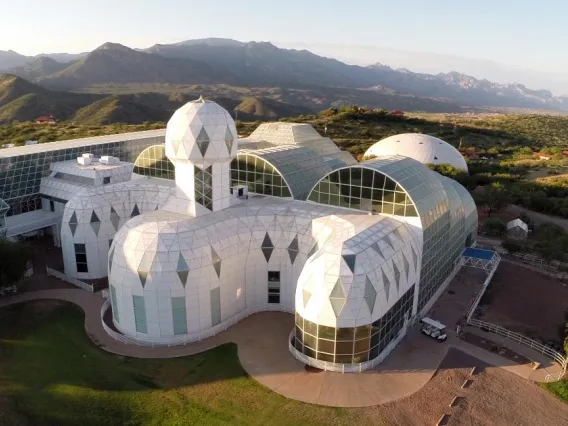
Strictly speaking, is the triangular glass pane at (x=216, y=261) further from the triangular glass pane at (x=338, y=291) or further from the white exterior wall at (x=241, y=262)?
the triangular glass pane at (x=338, y=291)

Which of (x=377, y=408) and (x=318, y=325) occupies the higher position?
(x=318, y=325)

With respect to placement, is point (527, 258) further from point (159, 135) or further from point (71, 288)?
point (159, 135)

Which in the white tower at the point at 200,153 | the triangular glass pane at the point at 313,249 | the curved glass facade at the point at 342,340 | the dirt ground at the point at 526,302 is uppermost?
the white tower at the point at 200,153

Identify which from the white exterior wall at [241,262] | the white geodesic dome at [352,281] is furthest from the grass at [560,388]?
the white exterior wall at [241,262]

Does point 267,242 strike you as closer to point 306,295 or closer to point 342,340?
point 306,295

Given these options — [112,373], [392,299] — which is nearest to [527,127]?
[392,299]

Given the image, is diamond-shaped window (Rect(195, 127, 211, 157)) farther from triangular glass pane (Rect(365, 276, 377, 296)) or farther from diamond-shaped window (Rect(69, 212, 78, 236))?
triangular glass pane (Rect(365, 276, 377, 296))

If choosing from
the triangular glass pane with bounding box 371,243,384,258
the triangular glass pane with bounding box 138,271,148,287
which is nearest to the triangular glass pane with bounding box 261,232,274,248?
the triangular glass pane with bounding box 371,243,384,258

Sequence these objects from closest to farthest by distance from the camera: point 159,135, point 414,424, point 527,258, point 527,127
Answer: point 414,424 → point 527,258 → point 159,135 → point 527,127
